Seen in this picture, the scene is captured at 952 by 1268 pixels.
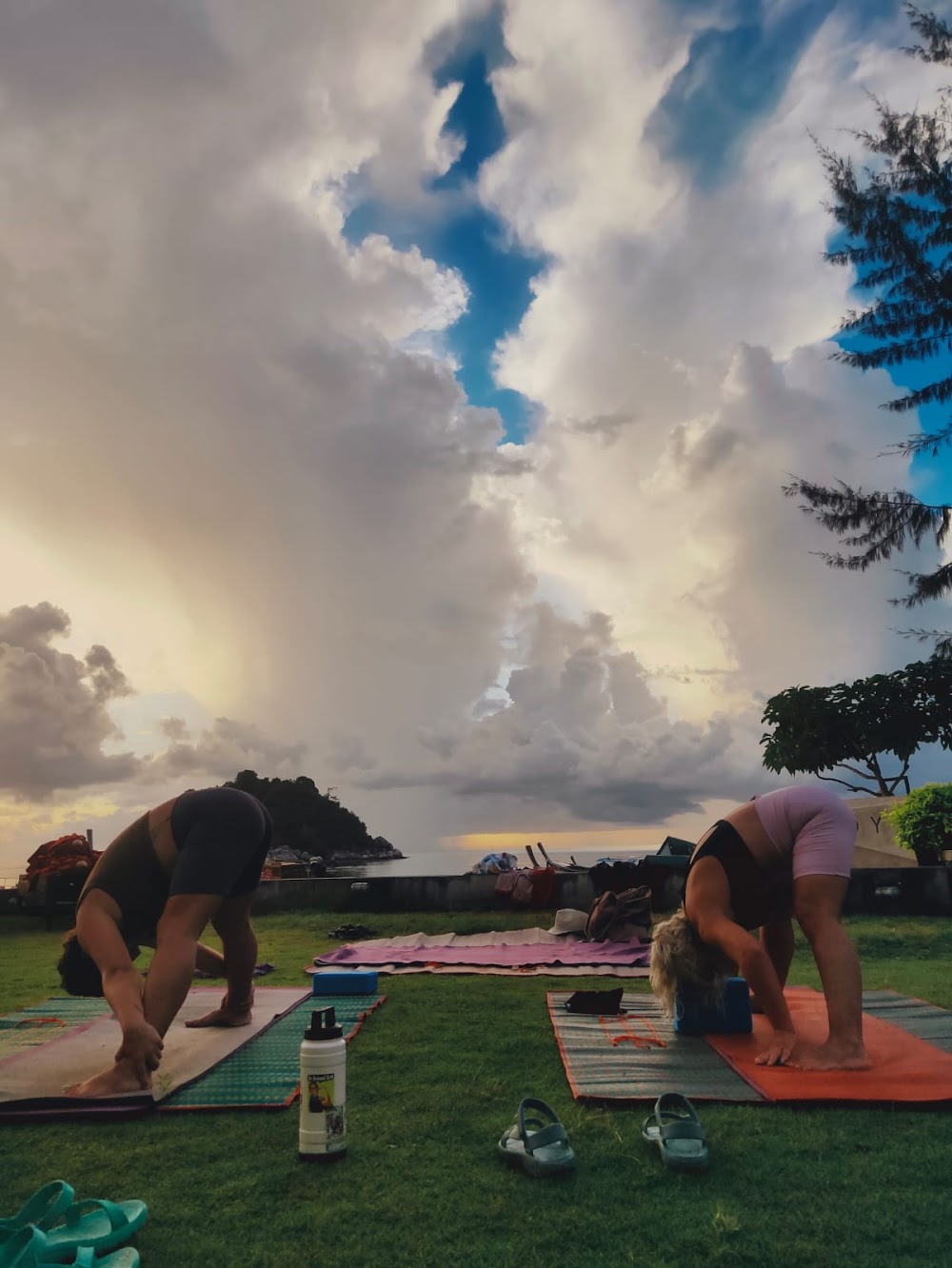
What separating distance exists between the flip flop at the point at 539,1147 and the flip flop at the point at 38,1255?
1.10 metres

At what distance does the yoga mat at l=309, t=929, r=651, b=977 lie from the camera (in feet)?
23.2

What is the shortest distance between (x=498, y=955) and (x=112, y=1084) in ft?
15.5

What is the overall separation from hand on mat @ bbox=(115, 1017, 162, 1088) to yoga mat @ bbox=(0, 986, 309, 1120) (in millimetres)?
82

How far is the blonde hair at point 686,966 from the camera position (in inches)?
174

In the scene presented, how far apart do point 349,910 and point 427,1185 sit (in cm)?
976

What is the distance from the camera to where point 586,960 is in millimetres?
7234

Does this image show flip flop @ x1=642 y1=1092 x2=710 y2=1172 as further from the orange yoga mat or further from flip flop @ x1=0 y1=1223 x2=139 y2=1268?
flip flop @ x1=0 y1=1223 x2=139 y2=1268

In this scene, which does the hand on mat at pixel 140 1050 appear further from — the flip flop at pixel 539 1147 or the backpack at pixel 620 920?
the backpack at pixel 620 920

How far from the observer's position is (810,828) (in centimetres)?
430

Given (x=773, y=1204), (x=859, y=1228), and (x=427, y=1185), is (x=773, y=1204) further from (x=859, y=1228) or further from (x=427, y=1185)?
(x=427, y=1185)

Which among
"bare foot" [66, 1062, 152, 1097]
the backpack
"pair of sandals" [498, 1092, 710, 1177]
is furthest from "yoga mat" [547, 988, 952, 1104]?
the backpack

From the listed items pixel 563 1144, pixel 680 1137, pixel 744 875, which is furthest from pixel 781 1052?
pixel 563 1144

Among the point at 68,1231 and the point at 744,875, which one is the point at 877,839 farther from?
the point at 68,1231

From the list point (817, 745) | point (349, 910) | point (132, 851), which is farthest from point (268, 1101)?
point (817, 745)
